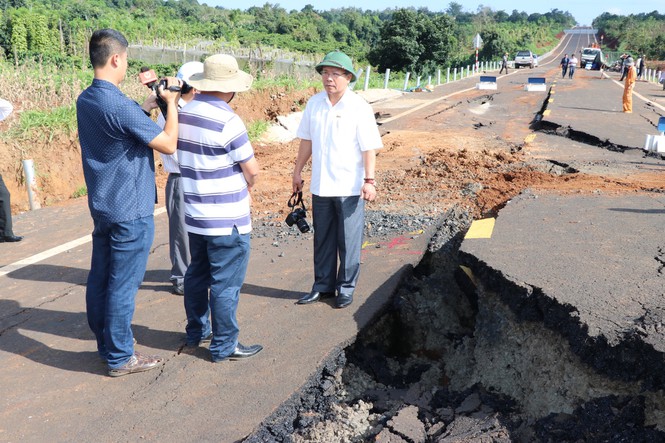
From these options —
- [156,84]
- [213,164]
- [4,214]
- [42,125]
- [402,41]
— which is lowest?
[4,214]

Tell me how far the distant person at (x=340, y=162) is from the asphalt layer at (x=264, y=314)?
17.9 inches

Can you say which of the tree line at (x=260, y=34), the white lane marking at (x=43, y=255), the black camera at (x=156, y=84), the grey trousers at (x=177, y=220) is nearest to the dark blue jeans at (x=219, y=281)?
the black camera at (x=156, y=84)

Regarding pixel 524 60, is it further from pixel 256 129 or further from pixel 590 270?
pixel 590 270

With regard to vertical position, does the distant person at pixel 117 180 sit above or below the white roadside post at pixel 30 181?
above

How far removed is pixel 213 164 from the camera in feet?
12.0

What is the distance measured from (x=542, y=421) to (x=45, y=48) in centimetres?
4347

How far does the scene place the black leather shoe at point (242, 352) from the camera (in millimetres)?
4023

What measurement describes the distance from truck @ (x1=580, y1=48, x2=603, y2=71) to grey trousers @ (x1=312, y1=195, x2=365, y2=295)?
5145 cm

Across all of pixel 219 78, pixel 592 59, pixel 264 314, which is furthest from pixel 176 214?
pixel 592 59

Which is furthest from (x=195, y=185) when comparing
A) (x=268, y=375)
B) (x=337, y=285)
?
(x=337, y=285)

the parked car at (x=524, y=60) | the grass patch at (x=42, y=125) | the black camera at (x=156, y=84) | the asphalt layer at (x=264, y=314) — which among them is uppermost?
the parked car at (x=524, y=60)

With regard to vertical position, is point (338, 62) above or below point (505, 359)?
above

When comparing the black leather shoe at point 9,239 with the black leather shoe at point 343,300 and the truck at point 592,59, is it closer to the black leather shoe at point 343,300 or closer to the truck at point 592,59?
the black leather shoe at point 343,300

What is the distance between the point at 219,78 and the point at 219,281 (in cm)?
123
